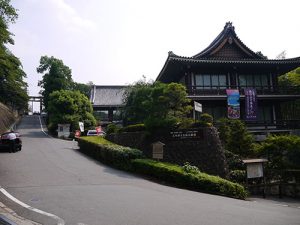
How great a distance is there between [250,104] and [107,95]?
3714 centimetres

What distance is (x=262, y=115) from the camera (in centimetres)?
3262

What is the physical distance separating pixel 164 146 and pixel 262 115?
16339 millimetres

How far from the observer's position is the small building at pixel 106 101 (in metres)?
58.4

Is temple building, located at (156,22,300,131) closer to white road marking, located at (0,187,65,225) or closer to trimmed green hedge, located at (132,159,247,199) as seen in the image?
trimmed green hedge, located at (132,159,247,199)

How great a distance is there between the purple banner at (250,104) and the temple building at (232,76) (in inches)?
3.5

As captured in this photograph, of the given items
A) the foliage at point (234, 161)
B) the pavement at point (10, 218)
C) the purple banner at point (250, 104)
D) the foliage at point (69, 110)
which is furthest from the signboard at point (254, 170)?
the foliage at point (69, 110)

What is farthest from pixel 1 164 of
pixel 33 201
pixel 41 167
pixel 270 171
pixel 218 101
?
pixel 218 101

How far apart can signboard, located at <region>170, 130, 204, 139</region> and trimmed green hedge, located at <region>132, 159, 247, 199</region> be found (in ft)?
10.1

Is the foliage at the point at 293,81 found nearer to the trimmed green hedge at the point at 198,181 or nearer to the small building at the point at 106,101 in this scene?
the trimmed green hedge at the point at 198,181

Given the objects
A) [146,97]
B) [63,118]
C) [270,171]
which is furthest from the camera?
[63,118]

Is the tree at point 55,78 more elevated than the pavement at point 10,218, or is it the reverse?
the tree at point 55,78

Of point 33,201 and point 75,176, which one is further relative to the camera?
point 75,176

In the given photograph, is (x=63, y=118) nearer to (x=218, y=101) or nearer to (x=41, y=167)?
(x=218, y=101)

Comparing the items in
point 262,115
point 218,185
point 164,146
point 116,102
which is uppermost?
point 116,102
